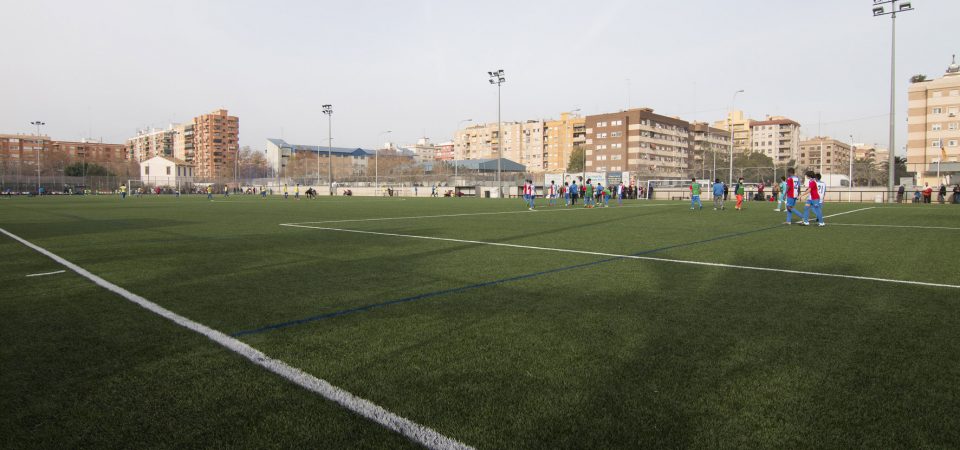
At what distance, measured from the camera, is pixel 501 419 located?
299 centimetres

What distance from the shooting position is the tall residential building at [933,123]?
65250 mm

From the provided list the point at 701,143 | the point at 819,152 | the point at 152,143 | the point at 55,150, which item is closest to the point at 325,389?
the point at 701,143

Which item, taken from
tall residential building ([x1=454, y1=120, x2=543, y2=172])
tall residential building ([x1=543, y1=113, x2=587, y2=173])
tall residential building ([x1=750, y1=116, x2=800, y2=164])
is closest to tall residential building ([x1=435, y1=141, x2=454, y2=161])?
tall residential building ([x1=454, y1=120, x2=543, y2=172])

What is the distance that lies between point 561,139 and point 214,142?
107 m

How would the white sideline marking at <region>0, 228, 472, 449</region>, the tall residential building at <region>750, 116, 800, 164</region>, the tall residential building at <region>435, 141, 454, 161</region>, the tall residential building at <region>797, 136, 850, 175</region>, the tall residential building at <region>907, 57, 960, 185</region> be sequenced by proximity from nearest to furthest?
the white sideline marking at <region>0, 228, 472, 449</region>
the tall residential building at <region>907, 57, 960, 185</region>
the tall residential building at <region>750, 116, 800, 164</region>
the tall residential building at <region>797, 136, 850, 175</region>
the tall residential building at <region>435, 141, 454, 161</region>

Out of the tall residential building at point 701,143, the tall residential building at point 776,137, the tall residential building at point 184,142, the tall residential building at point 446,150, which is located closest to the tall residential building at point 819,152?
the tall residential building at point 776,137

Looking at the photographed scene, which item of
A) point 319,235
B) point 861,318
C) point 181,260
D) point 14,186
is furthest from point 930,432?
point 14,186

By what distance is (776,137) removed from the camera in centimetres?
14388

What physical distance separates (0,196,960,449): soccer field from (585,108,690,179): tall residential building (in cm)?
9899

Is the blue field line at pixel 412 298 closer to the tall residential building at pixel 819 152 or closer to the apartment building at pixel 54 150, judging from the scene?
the apartment building at pixel 54 150

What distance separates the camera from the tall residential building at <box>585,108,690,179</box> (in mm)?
106438

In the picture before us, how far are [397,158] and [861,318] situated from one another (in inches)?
5370

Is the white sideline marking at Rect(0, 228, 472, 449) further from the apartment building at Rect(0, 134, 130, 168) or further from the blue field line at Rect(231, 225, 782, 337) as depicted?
the apartment building at Rect(0, 134, 130, 168)

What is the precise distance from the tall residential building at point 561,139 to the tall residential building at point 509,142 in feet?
6.02
